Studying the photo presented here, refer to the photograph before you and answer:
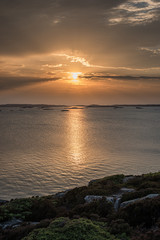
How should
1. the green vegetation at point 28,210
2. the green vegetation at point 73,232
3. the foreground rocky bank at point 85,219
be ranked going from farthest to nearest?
the green vegetation at point 28,210 < the foreground rocky bank at point 85,219 < the green vegetation at point 73,232

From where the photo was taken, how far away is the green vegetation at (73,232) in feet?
23.7

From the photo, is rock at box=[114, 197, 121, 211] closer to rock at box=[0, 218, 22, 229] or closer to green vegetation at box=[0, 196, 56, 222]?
green vegetation at box=[0, 196, 56, 222]

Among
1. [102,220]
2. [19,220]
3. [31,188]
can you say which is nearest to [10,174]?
[31,188]

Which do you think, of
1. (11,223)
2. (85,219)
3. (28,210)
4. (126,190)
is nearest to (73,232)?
(85,219)

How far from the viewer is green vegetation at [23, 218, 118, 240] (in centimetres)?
721

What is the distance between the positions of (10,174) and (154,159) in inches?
834

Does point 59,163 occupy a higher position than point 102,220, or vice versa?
point 102,220

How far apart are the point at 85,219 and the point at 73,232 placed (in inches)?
45.1

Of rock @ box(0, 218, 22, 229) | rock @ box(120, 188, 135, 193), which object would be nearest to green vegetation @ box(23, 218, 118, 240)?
rock @ box(0, 218, 22, 229)

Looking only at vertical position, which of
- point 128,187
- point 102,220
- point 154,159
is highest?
point 102,220

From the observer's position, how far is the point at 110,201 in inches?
449

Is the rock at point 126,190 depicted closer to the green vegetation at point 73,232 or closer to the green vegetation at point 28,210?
the green vegetation at point 28,210

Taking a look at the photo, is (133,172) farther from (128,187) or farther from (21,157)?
(21,157)

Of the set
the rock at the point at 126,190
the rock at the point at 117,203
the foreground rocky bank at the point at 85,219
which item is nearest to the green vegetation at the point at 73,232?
the foreground rocky bank at the point at 85,219
